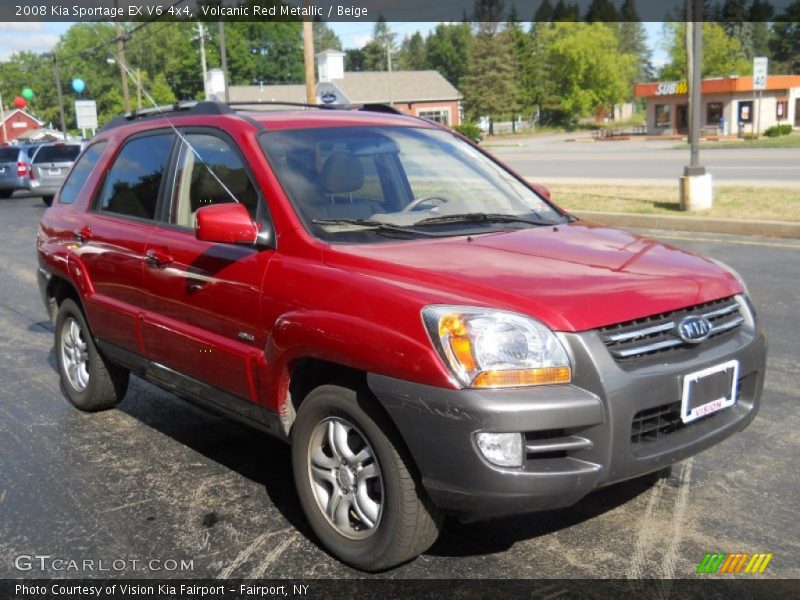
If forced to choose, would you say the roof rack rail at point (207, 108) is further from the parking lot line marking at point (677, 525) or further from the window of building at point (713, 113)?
the window of building at point (713, 113)

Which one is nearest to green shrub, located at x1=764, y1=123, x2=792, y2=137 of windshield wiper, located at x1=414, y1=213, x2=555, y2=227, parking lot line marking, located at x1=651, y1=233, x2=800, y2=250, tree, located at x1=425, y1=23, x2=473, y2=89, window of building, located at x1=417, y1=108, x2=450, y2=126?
window of building, located at x1=417, y1=108, x2=450, y2=126

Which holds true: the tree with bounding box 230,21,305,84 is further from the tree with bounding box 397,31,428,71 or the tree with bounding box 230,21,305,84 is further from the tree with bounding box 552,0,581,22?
the tree with bounding box 397,31,428,71

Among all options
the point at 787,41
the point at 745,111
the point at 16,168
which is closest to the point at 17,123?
the point at 745,111

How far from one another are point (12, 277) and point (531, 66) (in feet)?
301

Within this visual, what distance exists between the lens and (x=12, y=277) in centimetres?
1144

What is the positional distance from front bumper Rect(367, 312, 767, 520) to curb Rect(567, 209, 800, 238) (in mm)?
8174

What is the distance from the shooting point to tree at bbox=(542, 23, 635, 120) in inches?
3418

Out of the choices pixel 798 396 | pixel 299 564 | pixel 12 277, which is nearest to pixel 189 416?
pixel 299 564

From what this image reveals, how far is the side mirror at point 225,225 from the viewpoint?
364cm

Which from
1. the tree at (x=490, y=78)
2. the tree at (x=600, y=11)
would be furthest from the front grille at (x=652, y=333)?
the tree at (x=600, y=11)

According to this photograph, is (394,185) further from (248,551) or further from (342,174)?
(248,551)

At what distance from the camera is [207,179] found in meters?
4.33

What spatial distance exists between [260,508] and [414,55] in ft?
508

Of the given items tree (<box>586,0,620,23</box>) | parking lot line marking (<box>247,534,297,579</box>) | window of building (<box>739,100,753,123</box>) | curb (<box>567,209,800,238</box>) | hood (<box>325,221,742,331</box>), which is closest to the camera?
hood (<box>325,221,742,331</box>)
